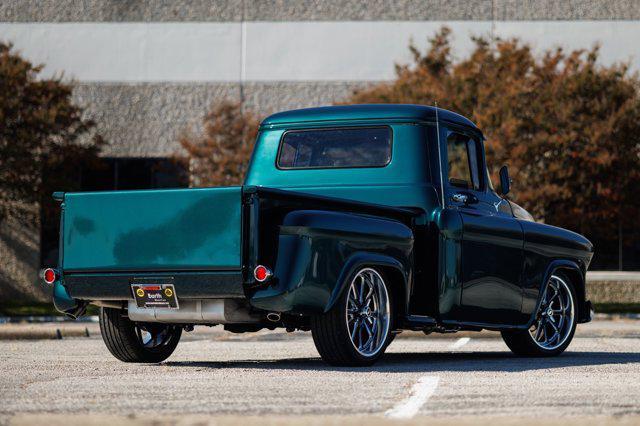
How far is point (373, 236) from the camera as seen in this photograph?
1032 cm

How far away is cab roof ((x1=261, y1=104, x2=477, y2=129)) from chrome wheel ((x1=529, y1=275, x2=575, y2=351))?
6.74 ft

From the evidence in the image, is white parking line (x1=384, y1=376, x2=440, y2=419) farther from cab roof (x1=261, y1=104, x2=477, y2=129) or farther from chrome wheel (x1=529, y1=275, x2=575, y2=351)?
chrome wheel (x1=529, y1=275, x2=575, y2=351)

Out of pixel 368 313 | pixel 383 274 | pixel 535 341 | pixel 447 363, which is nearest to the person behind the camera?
pixel 368 313

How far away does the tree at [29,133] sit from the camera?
99.0 feet

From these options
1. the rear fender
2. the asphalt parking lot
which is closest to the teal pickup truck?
the rear fender

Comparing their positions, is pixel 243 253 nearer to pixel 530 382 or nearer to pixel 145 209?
Result: pixel 145 209

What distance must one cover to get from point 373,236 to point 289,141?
2.08m

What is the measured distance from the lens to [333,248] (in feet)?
32.5

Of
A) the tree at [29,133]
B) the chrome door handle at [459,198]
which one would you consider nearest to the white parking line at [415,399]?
the chrome door handle at [459,198]

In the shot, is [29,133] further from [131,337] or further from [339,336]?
[339,336]

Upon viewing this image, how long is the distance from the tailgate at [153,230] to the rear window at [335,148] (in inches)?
88.6

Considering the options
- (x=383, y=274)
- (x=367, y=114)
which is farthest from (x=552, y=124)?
(x=383, y=274)

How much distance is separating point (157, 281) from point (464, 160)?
3.68 m

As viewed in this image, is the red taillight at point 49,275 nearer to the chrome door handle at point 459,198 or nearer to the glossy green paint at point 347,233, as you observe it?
the glossy green paint at point 347,233
